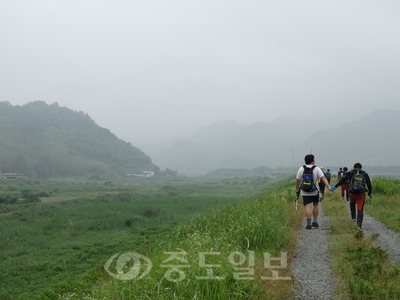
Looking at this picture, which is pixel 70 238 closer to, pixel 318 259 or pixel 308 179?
pixel 308 179

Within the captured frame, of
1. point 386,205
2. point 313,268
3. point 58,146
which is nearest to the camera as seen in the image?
point 313,268

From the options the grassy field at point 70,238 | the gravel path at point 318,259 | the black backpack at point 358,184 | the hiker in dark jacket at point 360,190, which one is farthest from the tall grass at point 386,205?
the grassy field at point 70,238

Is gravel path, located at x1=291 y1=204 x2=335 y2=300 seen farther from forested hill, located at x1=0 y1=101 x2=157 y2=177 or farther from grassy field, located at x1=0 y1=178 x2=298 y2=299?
forested hill, located at x1=0 y1=101 x2=157 y2=177

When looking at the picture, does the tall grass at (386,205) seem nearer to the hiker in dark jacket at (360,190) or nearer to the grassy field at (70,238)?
the hiker in dark jacket at (360,190)

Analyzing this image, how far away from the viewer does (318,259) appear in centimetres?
644

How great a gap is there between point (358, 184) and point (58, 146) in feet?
454

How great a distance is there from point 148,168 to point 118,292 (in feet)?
471

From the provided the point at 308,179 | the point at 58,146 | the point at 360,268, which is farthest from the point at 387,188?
the point at 58,146

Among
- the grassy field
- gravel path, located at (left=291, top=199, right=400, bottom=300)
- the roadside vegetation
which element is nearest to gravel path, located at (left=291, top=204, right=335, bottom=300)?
gravel path, located at (left=291, top=199, right=400, bottom=300)

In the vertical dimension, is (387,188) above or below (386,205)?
above

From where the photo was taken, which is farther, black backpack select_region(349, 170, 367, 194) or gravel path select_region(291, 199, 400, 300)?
black backpack select_region(349, 170, 367, 194)

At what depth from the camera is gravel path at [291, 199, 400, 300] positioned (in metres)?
4.95

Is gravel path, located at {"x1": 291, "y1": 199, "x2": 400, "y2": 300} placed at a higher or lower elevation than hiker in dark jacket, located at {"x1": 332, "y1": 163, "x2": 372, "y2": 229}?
lower

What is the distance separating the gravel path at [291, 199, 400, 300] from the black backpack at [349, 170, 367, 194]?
3.39 feet
